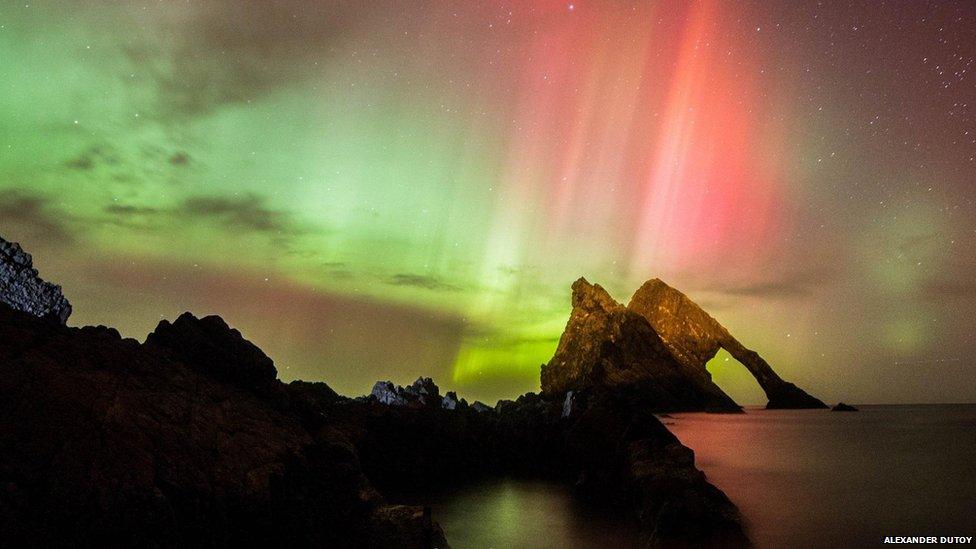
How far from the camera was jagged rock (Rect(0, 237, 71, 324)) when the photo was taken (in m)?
22.4

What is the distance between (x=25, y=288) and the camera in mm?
22984

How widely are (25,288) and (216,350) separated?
13.7 m

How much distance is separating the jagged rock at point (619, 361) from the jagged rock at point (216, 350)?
151 m

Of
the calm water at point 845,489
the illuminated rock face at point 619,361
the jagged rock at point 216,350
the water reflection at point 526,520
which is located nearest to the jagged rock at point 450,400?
the water reflection at point 526,520

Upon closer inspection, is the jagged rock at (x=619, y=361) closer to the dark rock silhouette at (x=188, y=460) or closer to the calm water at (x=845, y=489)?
the calm water at (x=845, y=489)

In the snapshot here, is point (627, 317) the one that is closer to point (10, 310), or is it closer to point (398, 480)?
point (398, 480)

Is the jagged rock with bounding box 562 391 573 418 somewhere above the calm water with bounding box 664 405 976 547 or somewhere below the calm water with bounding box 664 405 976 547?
above

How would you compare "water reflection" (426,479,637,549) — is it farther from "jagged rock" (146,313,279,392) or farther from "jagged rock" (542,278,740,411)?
"jagged rock" (542,278,740,411)

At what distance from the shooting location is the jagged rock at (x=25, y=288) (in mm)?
22391

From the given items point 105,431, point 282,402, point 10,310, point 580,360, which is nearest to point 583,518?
point 282,402

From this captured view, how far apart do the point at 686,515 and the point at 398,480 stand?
72.0ft

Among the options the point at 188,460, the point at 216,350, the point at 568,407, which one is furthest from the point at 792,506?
the point at 216,350

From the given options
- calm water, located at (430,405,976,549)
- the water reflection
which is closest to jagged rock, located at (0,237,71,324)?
the water reflection

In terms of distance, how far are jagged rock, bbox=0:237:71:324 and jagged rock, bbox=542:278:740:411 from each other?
494 feet
